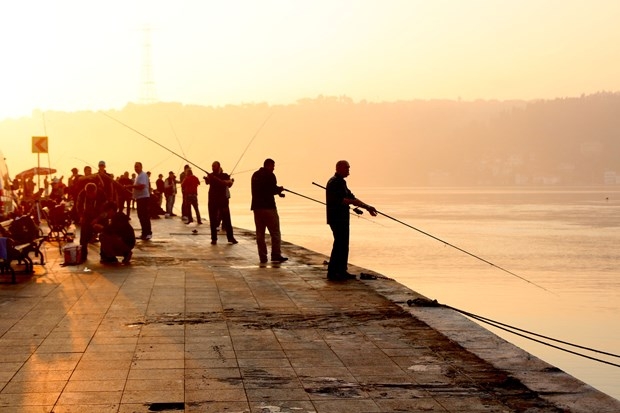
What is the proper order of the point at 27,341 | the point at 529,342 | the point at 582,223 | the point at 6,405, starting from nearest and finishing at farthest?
the point at 6,405 < the point at 27,341 < the point at 529,342 < the point at 582,223

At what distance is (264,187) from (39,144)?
12171 millimetres

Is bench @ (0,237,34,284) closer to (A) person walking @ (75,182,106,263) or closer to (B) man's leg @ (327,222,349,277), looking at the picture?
(A) person walking @ (75,182,106,263)

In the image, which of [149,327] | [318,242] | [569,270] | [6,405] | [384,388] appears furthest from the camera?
[318,242]

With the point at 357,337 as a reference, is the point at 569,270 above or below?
below

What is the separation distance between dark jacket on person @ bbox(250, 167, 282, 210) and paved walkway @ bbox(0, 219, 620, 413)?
324 cm

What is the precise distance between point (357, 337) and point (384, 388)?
2.20 m

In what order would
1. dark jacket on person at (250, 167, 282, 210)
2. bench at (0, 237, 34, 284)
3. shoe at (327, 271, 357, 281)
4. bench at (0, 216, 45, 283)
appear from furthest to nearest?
1. dark jacket on person at (250, 167, 282, 210)
2. bench at (0, 216, 45, 283)
3. shoe at (327, 271, 357, 281)
4. bench at (0, 237, 34, 284)

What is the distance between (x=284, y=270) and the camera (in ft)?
53.5

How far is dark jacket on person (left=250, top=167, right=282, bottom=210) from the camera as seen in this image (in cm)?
1717

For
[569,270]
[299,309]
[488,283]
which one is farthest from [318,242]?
[299,309]

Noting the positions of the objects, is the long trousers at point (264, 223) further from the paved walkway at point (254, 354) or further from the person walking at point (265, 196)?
the paved walkway at point (254, 354)

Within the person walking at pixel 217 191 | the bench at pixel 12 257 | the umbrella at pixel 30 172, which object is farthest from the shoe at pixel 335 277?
the umbrella at pixel 30 172

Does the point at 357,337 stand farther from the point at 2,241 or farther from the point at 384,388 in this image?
the point at 2,241

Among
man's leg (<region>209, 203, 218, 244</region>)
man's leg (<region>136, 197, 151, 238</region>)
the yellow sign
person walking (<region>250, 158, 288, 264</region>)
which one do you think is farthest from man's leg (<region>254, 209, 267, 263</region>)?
the yellow sign
